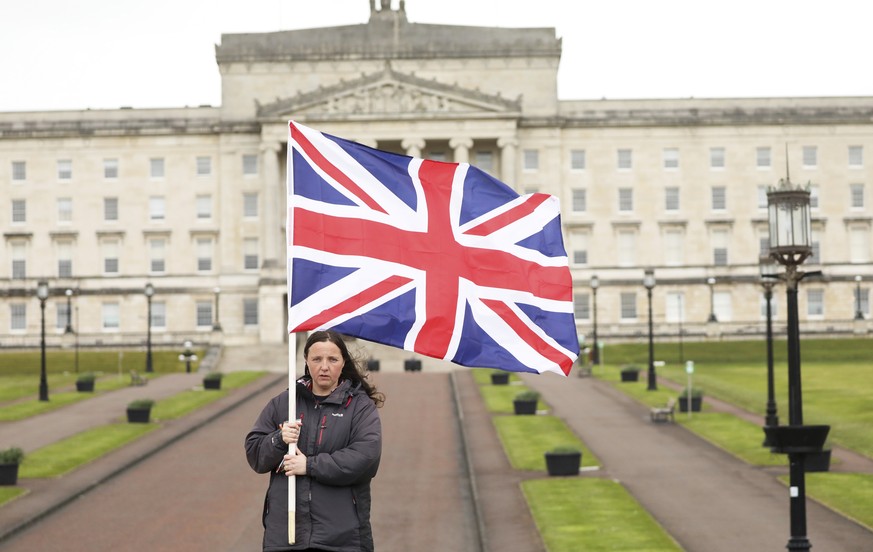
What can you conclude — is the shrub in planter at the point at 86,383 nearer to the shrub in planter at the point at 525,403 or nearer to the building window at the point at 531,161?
the shrub in planter at the point at 525,403

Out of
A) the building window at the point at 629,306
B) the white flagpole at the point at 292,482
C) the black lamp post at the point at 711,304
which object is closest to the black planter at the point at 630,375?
the black lamp post at the point at 711,304

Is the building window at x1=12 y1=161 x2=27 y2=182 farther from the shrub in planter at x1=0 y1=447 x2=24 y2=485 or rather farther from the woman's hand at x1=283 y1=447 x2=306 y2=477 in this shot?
the woman's hand at x1=283 y1=447 x2=306 y2=477

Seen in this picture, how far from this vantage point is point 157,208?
385 ft

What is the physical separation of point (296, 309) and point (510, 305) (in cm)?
219

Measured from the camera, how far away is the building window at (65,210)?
117625 mm

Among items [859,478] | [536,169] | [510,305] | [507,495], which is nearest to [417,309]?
[510,305]

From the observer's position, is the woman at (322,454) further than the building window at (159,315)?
No

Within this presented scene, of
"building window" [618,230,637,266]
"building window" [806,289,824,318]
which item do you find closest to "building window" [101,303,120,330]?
"building window" [618,230,637,266]

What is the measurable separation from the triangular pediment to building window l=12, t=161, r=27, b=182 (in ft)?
72.1

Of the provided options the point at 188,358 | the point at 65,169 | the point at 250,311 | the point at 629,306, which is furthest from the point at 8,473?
the point at 65,169

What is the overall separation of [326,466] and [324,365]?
0.87 meters

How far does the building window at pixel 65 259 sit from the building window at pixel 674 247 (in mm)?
50931

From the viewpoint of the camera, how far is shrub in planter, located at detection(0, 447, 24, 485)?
34.7m

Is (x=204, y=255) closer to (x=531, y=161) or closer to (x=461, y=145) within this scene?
(x=461, y=145)
